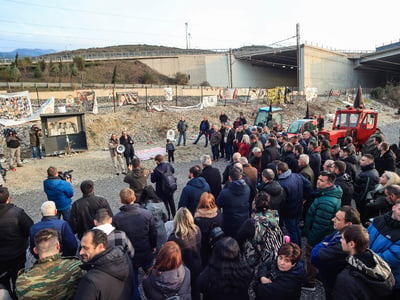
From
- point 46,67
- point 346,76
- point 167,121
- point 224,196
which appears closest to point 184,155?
point 167,121

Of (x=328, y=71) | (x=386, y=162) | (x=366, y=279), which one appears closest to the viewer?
(x=366, y=279)

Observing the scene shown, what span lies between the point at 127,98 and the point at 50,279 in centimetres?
2272

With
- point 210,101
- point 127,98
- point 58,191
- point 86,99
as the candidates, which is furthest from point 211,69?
point 58,191

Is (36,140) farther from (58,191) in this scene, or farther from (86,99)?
(58,191)

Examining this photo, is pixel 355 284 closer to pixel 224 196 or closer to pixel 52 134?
pixel 224 196

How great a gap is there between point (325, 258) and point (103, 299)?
2.20 m

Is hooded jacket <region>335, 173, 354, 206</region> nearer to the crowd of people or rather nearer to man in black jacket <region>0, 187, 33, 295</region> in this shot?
the crowd of people

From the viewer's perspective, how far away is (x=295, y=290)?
8.79ft

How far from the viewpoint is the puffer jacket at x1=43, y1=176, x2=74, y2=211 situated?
512cm

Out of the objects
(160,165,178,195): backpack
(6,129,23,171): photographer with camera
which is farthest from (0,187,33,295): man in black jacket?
(6,129,23,171): photographer with camera

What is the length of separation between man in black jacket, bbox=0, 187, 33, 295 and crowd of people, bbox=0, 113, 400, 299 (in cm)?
1

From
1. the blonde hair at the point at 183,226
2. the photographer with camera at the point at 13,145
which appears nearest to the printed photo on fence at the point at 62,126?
the photographer with camera at the point at 13,145

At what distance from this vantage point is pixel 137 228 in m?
3.54

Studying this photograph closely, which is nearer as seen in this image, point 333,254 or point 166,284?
point 166,284
